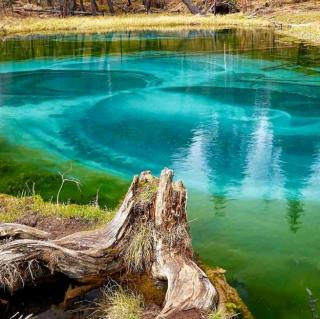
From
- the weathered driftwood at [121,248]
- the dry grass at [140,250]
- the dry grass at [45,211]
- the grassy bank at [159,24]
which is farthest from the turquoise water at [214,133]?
→ the grassy bank at [159,24]

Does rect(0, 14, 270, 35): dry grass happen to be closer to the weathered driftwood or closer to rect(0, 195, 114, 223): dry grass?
rect(0, 195, 114, 223): dry grass

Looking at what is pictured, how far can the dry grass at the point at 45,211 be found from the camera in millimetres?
8930

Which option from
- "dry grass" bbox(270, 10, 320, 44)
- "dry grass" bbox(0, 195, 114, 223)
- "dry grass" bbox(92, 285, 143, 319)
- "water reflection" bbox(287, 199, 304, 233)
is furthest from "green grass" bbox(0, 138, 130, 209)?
"dry grass" bbox(270, 10, 320, 44)

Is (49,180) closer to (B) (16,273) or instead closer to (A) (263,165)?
(A) (263,165)

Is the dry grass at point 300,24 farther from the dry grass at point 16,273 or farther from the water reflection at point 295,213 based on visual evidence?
the dry grass at point 16,273

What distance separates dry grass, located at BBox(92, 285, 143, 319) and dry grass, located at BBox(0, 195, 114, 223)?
7.43 feet

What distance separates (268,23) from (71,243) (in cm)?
4710

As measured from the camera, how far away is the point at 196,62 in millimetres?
28719

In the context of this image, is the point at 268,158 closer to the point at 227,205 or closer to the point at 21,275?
the point at 227,205

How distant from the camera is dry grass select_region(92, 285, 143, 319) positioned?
600cm

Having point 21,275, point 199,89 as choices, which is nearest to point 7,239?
point 21,275

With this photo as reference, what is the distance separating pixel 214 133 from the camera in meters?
16.3

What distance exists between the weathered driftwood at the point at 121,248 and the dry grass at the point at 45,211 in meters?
1.53

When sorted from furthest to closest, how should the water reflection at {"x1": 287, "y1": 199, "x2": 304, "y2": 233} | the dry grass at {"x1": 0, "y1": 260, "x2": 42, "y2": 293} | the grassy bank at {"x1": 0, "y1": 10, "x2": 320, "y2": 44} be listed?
the grassy bank at {"x1": 0, "y1": 10, "x2": 320, "y2": 44} < the water reflection at {"x1": 287, "y1": 199, "x2": 304, "y2": 233} < the dry grass at {"x1": 0, "y1": 260, "x2": 42, "y2": 293}
